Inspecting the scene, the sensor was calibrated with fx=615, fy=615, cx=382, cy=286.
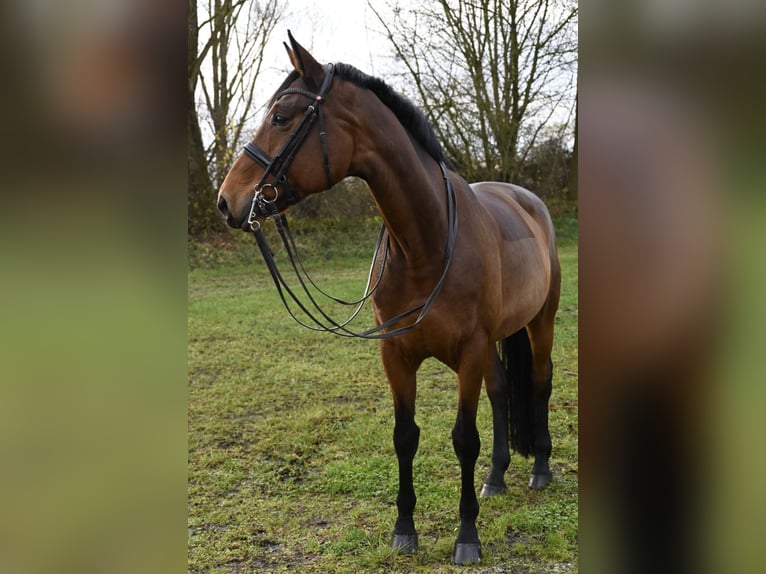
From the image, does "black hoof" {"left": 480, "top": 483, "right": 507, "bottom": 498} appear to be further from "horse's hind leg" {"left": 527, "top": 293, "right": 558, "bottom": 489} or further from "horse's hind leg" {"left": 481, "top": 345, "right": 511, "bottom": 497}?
"horse's hind leg" {"left": 527, "top": 293, "right": 558, "bottom": 489}

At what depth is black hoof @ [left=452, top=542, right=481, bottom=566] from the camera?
2760 millimetres

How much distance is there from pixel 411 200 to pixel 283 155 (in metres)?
0.57

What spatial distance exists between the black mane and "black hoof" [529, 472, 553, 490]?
6.43ft

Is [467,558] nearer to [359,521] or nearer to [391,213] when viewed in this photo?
[359,521]

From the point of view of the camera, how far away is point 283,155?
7.30 ft

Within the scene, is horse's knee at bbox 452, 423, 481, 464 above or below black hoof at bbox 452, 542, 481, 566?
above

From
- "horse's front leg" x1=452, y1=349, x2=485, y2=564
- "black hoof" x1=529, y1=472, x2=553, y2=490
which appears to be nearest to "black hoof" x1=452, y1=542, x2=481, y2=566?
"horse's front leg" x1=452, y1=349, x2=485, y2=564

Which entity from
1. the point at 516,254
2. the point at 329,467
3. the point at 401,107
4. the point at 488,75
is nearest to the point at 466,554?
the point at 329,467

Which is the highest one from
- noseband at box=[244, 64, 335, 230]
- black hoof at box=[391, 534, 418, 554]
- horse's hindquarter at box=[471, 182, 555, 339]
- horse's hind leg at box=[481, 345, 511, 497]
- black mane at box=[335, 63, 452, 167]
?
black mane at box=[335, 63, 452, 167]

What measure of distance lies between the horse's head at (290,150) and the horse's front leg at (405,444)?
91 centimetres

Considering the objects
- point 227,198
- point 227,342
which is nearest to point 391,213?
point 227,198

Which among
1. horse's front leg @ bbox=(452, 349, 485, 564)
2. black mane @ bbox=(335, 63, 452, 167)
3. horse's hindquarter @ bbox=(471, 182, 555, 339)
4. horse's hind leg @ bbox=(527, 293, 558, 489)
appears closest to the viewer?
black mane @ bbox=(335, 63, 452, 167)
